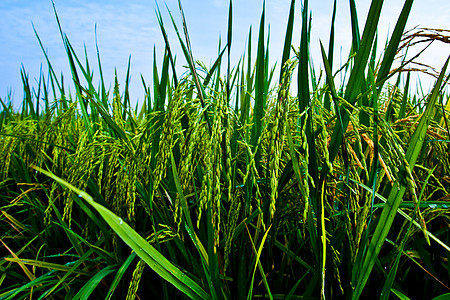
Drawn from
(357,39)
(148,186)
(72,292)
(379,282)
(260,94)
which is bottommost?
(72,292)

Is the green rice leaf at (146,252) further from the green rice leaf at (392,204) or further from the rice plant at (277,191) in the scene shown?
the green rice leaf at (392,204)

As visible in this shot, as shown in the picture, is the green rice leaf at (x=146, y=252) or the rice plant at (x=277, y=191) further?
the rice plant at (x=277, y=191)

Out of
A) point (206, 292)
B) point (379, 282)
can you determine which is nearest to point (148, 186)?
point (206, 292)

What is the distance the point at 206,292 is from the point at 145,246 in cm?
29

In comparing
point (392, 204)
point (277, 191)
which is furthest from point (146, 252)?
point (392, 204)

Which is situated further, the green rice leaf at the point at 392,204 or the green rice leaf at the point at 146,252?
the green rice leaf at the point at 392,204

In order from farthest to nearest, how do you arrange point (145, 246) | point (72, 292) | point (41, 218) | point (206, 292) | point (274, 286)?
1. point (41, 218)
2. point (72, 292)
3. point (274, 286)
4. point (206, 292)
5. point (145, 246)

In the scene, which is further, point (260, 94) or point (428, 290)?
point (428, 290)

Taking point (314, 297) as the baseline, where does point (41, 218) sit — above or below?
below

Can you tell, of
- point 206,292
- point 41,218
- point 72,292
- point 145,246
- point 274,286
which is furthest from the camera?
point 41,218

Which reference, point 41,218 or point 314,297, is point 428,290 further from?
point 41,218

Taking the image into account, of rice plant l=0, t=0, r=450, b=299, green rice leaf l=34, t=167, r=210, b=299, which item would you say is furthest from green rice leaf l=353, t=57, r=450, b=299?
green rice leaf l=34, t=167, r=210, b=299

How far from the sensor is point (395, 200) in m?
0.80

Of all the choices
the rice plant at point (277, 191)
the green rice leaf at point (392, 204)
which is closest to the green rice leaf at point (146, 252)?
the rice plant at point (277, 191)
